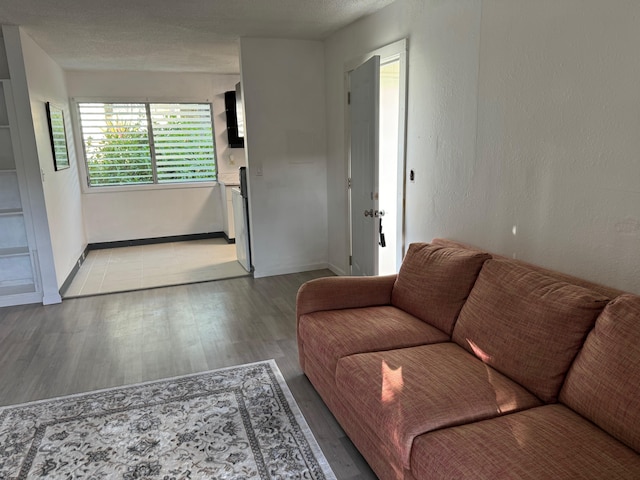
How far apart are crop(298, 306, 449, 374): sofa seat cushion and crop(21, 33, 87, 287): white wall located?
3.04 metres

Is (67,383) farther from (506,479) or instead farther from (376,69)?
(376,69)

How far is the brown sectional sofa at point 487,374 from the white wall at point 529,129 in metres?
0.21

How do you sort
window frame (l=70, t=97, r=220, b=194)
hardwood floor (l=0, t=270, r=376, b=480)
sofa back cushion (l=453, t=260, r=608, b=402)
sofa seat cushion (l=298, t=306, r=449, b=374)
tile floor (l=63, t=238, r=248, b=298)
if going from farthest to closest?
window frame (l=70, t=97, r=220, b=194) < tile floor (l=63, t=238, r=248, b=298) < hardwood floor (l=0, t=270, r=376, b=480) < sofa seat cushion (l=298, t=306, r=449, b=374) < sofa back cushion (l=453, t=260, r=608, b=402)

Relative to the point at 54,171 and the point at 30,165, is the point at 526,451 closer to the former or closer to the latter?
the point at 30,165

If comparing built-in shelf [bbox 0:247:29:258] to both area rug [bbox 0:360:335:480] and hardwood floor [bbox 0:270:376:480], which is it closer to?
hardwood floor [bbox 0:270:376:480]

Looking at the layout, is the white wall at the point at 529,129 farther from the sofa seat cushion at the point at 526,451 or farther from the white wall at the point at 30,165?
the white wall at the point at 30,165

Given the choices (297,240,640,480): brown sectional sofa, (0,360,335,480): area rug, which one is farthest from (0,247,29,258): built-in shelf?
(297,240,640,480): brown sectional sofa

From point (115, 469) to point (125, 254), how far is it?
4.58 metres

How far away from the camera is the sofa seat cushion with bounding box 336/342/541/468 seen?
1594 millimetres

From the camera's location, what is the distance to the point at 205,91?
6574 millimetres

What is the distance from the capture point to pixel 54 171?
4.57 metres

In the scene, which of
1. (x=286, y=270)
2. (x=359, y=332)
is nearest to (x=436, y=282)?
(x=359, y=332)

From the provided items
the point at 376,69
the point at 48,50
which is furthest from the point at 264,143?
the point at 48,50

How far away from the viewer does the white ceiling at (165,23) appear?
3.27m
